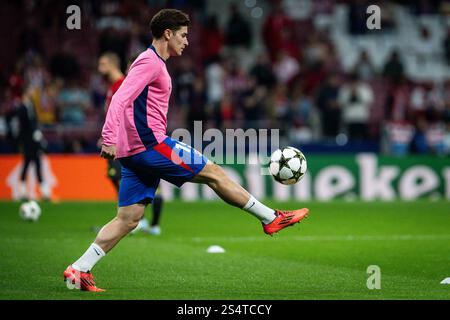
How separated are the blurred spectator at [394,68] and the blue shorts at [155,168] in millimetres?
17854

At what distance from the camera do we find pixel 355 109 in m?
23.9

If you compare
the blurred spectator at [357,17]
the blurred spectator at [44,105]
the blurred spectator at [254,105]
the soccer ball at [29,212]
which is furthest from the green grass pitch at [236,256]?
the blurred spectator at [357,17]

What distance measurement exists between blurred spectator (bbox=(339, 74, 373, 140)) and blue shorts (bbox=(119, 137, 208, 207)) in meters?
15.7

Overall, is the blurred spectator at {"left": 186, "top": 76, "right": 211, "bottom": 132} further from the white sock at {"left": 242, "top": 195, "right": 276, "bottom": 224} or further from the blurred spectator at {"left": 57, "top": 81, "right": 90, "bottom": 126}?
the white sock at {"left": 242, "top": 195, "right": 276, "bottom": 224}

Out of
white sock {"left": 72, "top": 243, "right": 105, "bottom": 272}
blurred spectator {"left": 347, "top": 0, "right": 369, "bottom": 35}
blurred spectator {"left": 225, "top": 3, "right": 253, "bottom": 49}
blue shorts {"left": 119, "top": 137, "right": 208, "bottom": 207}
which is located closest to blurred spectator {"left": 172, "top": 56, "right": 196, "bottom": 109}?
blurred spectator {"left": 225, "top": 3, "right": 253, "bottom": 49}

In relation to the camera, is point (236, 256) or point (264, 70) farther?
point (264, 70)

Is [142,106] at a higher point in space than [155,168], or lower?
higher

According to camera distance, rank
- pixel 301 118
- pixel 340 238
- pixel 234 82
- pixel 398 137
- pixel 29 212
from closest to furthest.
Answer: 1. pixel 340 238
2. pixel 29 212
3. pixel 398 137
4. pixel 301 118
5. pixel 234 82

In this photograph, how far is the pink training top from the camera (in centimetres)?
826

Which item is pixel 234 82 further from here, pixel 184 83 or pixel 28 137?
pixel 28 137

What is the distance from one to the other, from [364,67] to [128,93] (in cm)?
1792

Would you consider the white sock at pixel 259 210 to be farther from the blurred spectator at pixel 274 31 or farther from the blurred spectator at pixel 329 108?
the blurred spectator at pixel 274 31

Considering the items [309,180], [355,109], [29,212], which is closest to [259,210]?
[29,212]
